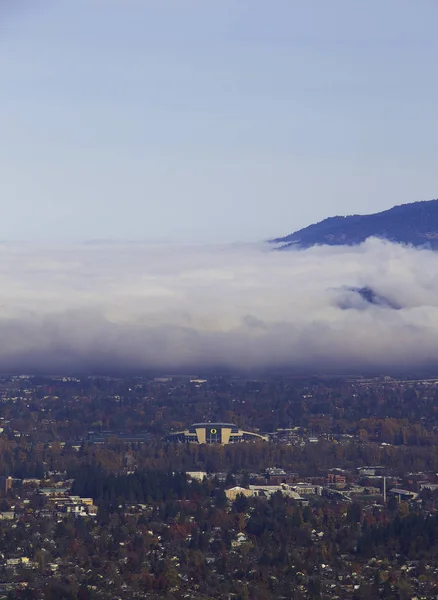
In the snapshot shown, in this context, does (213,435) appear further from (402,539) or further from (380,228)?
(380,228)

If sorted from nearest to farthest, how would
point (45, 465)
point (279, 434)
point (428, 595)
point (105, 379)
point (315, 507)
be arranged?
point (428, 595)
point (315, 507)
point (45, 465)
point (279, 434)
point (105, 379)

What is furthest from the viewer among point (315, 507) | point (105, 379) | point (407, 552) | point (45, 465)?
point (105, 379)

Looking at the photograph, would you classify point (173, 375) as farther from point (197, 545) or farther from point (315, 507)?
point (197, 545)

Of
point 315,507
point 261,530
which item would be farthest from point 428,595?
point 315,507

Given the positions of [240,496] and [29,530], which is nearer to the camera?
[29,530]

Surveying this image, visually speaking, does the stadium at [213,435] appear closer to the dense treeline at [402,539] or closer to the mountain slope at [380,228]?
the dense treeline at [402,539]

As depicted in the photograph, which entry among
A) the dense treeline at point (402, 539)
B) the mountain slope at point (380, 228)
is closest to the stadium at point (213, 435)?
the dense treeline at point (402, 539)

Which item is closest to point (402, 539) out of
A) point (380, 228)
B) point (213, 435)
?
point (213, 435)
